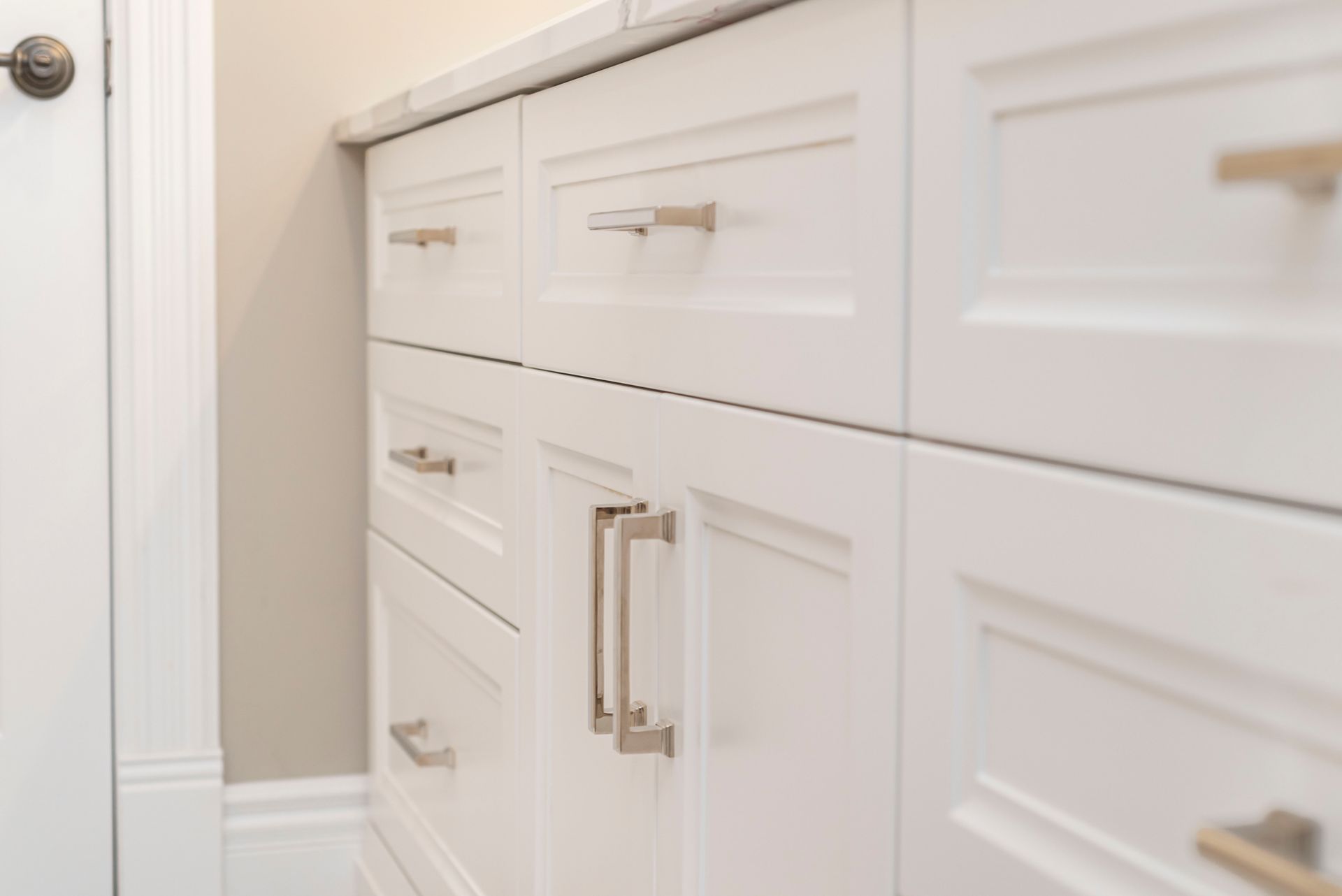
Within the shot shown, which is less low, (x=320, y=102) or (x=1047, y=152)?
(x=320, y=102)

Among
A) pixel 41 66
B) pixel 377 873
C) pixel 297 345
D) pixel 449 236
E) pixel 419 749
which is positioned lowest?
pixel 377 873

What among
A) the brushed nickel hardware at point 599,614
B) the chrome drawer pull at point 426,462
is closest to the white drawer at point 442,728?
the chrome drawer pull at point 426,462

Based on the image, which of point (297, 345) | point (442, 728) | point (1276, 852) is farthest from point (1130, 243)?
point (297, 345)

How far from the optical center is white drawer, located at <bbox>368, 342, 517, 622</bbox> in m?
1.20

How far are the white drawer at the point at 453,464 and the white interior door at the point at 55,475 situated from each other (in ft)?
1.09

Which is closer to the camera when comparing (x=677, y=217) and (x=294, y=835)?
(x=677, y=217)

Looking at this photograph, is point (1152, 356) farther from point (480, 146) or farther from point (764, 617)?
point (480, 146)

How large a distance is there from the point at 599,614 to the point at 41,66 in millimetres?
1085

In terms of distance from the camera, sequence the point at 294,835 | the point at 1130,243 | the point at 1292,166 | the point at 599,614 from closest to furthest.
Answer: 1. the point at 1292,166
2. the point at 1130,243
3. the point at 599,614
4. the point at 294,835

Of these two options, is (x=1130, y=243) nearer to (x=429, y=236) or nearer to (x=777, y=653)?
(x=777, y=653)

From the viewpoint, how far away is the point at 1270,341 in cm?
45

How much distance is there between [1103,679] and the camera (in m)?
0.53

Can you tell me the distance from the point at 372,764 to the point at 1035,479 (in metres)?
1.36

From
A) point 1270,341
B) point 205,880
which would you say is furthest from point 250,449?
point 1270,341
